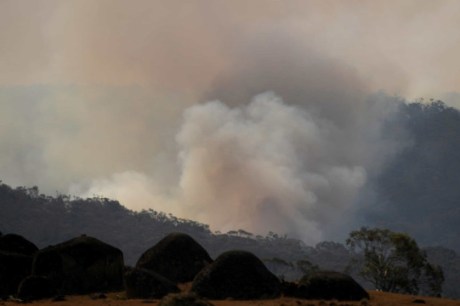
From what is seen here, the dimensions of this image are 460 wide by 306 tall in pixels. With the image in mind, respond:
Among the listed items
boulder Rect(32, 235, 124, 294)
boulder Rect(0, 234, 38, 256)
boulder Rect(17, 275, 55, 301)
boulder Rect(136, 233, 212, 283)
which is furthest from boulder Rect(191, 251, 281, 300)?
boulder Rect(0, 234, 38, 256)

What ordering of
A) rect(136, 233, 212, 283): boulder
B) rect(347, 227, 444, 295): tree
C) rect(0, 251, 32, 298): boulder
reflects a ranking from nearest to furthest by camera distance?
rect(0, 251, 32, 298): boulder → rect(136, 233, 212, 283): boulder → rect(347, 227, 444, 295): tree

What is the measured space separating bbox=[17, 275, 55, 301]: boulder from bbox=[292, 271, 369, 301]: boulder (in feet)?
56.4

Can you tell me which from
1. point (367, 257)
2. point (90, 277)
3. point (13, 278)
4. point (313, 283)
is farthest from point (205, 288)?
point (367, 257)

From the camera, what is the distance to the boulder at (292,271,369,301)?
4316cm

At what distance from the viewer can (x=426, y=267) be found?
8775 cm

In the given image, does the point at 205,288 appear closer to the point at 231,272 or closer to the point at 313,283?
the point at 231,272

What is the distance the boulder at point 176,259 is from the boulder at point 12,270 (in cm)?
879

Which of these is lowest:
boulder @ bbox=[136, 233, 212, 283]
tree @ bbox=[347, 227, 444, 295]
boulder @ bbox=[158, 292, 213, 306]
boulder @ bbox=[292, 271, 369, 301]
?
boulder @ bbox=[158, 292, 213, 306]

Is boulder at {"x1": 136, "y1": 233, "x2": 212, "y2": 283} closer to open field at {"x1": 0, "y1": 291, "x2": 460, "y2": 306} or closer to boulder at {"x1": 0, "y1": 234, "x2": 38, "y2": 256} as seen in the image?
open field at {"x1": 0, "y1": 291, "x2": 460, "y2": 306}

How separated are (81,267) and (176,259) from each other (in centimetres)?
729

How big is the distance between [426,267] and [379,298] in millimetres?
46329

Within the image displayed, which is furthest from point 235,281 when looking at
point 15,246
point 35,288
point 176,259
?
point 15,246

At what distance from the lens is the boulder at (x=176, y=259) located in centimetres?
5059

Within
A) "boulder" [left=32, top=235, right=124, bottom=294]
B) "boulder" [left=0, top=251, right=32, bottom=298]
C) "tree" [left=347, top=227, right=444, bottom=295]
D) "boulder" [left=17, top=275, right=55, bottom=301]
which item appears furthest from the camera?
"tree" [left=347, top=227, right=444, bottom=295]
